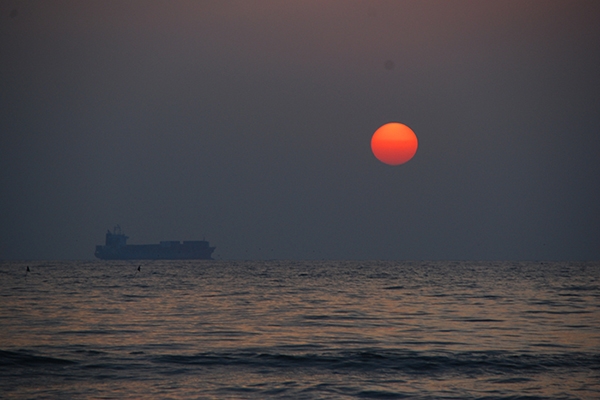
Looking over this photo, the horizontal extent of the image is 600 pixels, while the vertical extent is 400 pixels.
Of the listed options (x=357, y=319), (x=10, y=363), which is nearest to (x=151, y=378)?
(x=10, y=363)

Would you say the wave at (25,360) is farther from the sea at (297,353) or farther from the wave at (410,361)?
the wave at (410,361)

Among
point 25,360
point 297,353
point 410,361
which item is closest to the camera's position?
point 25,360

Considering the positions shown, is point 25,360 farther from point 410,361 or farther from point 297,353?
point 410,361

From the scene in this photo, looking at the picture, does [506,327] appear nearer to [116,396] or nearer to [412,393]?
[412,393]

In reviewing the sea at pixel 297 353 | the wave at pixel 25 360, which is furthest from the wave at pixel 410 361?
the wave at pixel 25 360

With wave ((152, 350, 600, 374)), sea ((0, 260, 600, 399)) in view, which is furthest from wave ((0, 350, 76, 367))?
wave ((152, 350, 600, 374))

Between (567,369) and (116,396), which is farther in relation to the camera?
(567,369)

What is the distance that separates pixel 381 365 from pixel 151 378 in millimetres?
7471

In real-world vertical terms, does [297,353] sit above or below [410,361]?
below

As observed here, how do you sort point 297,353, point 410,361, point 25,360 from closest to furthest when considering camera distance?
point 25,360, point 410,361, point 297,353

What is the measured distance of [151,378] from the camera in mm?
18188

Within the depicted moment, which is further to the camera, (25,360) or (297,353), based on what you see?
(297,353)

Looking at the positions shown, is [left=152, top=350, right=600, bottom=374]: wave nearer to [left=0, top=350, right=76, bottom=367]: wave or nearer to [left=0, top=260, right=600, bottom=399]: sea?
[left=0, top=260, right=600, bottom=399]: sea

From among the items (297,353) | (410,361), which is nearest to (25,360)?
(297,353)
